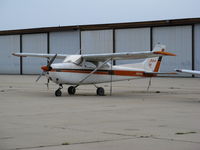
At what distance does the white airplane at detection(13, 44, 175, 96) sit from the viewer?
805 inches

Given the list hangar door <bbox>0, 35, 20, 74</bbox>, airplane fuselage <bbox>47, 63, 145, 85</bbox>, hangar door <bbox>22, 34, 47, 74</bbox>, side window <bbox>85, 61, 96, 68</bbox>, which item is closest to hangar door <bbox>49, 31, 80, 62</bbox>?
hangar door <bbox>22, 34, 47, 74</bbox>

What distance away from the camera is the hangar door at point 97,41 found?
4784 cm

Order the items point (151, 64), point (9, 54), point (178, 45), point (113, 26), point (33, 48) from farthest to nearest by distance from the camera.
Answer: point (9, 54)
point (33, 48)
point (113, 26)
point (178, 45)
point (151, 64)

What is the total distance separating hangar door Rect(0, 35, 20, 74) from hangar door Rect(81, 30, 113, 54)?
34.2 ft

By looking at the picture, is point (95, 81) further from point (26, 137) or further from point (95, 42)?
point (95, 42)

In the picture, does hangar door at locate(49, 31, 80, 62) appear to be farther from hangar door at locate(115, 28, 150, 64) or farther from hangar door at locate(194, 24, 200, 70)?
hangar door at locate(194, 24, 200, 70)

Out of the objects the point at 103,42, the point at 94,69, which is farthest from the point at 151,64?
the point at 103,42

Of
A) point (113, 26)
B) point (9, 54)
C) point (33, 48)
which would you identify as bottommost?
point (9, 54)

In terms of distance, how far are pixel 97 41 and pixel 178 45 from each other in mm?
10015

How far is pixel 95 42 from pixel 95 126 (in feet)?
128

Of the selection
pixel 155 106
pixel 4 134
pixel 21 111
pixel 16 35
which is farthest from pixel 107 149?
pixel 16 35

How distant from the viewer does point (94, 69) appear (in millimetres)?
22016

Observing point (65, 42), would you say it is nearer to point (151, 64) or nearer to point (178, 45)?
point (178, 45)

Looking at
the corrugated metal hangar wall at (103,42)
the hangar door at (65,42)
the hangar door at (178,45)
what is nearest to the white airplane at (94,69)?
the corrugated metal hangar wall at (103,42)
